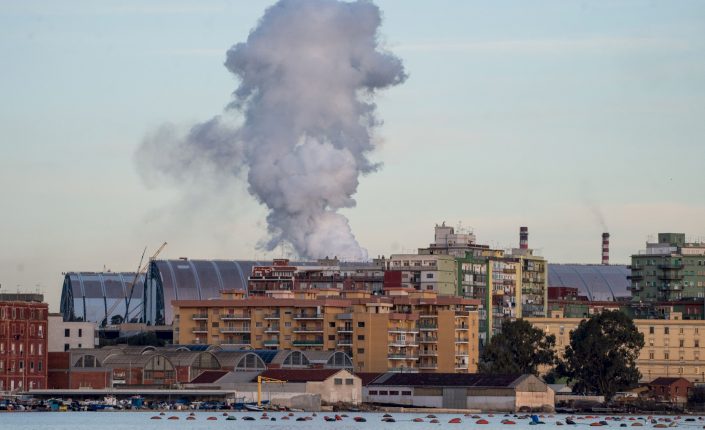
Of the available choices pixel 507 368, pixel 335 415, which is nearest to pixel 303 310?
pixel 507 368

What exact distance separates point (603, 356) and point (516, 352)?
31.5 ft

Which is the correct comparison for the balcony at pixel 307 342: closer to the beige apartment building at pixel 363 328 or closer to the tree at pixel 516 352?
the beige apartment building at pixel 363 328

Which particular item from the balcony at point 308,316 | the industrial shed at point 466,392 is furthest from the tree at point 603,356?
the balcony at point 308,316

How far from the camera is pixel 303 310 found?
196125 mm

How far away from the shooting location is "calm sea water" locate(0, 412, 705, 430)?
13838 cm

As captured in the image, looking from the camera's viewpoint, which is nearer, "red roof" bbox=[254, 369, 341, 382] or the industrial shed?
"red roof" bbox=[254, 369, 341, 382]

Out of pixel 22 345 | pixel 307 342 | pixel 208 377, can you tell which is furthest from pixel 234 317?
pixel 22 345

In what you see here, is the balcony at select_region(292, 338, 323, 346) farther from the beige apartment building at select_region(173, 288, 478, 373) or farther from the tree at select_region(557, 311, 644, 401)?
Result: the tree at select_region(557, 311, 644, 401)

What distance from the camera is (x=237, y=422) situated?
146875mm

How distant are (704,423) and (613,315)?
1243 inches

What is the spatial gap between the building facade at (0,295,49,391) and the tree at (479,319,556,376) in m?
47.4

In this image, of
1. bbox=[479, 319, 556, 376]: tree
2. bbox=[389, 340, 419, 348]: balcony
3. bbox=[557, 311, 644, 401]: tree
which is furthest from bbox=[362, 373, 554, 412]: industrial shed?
bbox=[389, 340, 419, 348]: balcony

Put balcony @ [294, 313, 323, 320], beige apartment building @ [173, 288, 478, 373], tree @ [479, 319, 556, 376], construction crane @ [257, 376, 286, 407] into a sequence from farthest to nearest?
balcony @ [294, 313, 323, 320], beige apartment building @ [173, 288, 478, 373], tree @ [479, 319, 556, 376], construction crane @ [257, 376, 286, 407]

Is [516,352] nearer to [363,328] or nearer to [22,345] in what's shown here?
[363,328]
